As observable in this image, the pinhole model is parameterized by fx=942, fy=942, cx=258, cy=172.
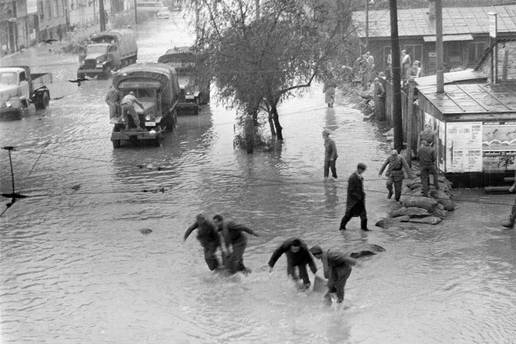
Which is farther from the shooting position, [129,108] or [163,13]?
[163,13]

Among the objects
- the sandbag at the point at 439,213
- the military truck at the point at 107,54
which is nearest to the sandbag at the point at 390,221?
the sandbag at the point at 439,213

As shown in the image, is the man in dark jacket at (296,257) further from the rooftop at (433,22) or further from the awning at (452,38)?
the awning at (452,38)

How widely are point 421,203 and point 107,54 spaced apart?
34.5 meters

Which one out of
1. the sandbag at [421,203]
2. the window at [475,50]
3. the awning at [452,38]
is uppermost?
the awning at [452,38]

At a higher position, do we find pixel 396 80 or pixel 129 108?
pixel 396 80

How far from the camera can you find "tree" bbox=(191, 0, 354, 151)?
29.2 metres

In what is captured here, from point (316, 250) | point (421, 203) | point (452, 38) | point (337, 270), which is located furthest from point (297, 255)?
point (452, 38)

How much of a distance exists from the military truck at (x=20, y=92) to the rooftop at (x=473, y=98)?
57.5 ft

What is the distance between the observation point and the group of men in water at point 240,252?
14.9 meters

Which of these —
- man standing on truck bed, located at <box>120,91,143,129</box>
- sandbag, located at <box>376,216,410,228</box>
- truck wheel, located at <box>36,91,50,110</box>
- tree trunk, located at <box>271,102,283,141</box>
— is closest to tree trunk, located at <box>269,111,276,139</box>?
tree trunk, located at <box>271,102,283,141</box>

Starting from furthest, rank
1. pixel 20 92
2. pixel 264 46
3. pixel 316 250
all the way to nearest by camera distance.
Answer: pixel 20 92, pixel 264 46, pixel 316 250

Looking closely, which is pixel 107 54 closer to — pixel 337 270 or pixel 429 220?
pixel 429 220

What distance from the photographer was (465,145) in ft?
74.4

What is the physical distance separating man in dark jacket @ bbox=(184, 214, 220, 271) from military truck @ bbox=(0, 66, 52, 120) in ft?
72.4
